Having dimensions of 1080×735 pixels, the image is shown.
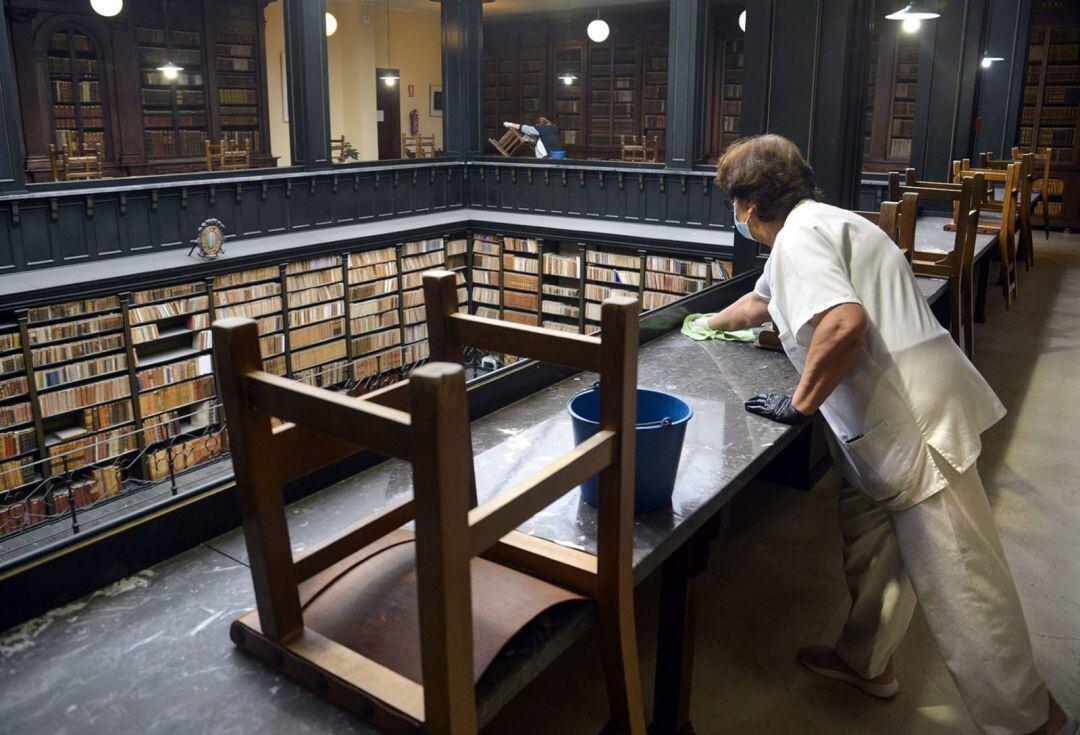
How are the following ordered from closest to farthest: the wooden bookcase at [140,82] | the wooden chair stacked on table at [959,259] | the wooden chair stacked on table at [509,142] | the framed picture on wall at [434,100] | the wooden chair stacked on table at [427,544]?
the wooden chair stacked on table at [427,544] → the wooden chair stacked on table at [959,259] → the wooden bookcase at [140,82] → the wooden chair stacked on table at [509,142] → the framed picture on wall at [434,100]

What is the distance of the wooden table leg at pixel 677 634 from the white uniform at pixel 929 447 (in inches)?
17.5

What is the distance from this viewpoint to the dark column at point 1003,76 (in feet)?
32.3

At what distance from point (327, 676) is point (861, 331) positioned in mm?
1264

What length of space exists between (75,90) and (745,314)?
10.4 m

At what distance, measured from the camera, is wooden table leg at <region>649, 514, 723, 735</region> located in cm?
198

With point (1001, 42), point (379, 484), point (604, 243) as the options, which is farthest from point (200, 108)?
point (379, 484)

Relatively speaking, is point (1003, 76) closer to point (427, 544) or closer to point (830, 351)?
point (830, 351)

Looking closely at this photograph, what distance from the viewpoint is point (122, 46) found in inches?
427

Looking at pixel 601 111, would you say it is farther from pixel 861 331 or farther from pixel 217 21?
pixel 861 331

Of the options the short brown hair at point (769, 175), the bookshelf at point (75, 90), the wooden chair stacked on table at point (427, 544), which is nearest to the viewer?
the wooden chair stacked on table at point (427, 544)

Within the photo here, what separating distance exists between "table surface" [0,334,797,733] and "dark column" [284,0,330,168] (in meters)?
8.33

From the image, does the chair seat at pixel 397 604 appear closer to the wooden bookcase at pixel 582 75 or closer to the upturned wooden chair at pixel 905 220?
the upturned wooden chair at pixel 905 220

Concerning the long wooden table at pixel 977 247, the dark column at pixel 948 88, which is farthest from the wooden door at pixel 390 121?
the long wooden table at pixel 977 247

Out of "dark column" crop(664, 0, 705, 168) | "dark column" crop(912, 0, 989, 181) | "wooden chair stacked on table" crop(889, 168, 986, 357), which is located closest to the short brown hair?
"wooden chair stacked on table" crop(889, 168, 986, 357)
